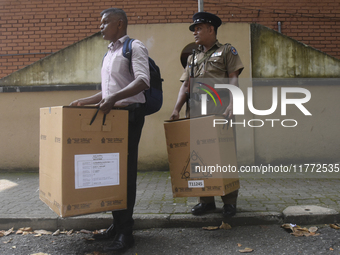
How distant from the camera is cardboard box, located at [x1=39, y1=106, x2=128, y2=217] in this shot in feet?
7.30

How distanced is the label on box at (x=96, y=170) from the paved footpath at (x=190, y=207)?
96 cm

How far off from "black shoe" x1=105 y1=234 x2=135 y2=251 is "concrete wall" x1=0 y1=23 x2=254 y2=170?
3.60 meters

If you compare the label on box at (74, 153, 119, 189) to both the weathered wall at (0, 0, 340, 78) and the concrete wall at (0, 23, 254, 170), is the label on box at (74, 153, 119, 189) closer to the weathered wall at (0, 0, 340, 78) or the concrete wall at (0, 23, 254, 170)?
the concrete wall at (0, 23, 254, 170)

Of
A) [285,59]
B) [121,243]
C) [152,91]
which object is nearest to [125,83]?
[152,91]

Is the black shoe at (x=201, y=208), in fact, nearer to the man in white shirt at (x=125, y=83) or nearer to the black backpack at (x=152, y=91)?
the man in white shirt at (x=125, y=83)

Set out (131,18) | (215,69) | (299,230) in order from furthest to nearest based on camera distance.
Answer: (131,18), (215,69), (299,230)

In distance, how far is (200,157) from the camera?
9.12 ft

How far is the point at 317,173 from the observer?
567 centimetres

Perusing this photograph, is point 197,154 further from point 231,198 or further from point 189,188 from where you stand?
point 231,198

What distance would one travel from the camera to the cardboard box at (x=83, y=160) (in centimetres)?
222

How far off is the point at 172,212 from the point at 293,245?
49.7 inches

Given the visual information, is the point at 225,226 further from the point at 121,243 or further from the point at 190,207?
the point at 121,243

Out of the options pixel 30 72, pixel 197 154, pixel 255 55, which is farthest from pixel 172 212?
pixel 30 72

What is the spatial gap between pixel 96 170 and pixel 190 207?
1.53 metres
